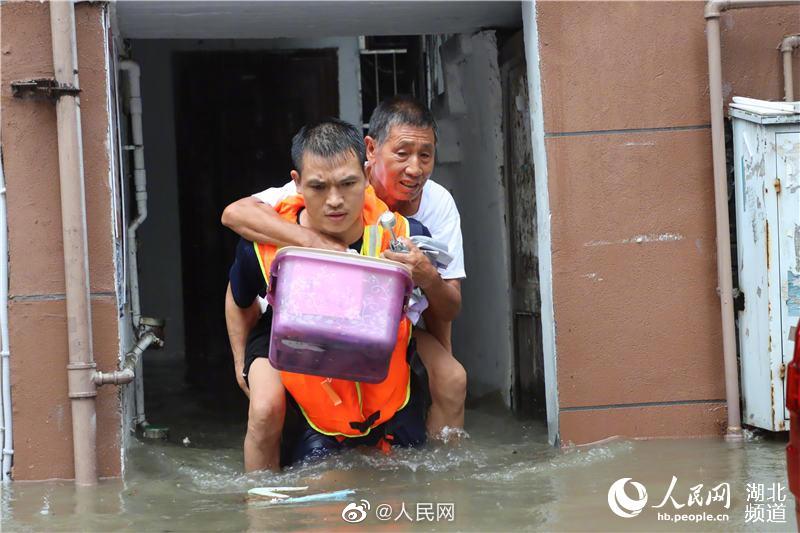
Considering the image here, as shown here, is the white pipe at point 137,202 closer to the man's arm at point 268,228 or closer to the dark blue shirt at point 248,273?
the dark blue shirt at point 248,273

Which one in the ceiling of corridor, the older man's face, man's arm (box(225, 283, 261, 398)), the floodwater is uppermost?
the ceiling of corridor

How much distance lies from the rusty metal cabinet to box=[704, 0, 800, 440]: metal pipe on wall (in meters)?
0.07

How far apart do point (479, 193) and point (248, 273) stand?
2.42m

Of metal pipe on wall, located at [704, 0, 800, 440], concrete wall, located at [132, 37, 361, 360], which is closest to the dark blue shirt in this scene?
metal pipe on wall, located at [704, 0, 800, 440]

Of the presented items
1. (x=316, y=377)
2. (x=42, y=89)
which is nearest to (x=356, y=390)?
(x=316, y=377)

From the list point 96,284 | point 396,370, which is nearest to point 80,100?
point 96,284

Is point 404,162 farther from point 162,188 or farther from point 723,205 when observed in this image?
point 162,188

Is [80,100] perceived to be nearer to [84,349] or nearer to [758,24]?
[84,349]

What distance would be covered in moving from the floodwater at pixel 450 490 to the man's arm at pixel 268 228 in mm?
888

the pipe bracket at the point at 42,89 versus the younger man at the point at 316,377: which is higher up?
the pipe bracket at the point at 42,89

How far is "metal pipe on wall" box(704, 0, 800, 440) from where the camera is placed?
15.6 ft

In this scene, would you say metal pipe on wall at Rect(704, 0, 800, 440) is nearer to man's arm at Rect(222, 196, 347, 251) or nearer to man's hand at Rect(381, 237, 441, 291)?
man's hand at Rect(381, 237, 441, 291)

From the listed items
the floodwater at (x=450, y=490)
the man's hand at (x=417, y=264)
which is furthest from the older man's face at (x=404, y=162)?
the floodwater at (x=450, y=490)

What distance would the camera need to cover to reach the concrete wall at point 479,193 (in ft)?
20.0
